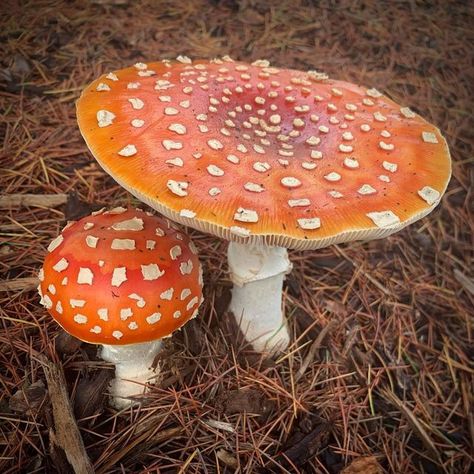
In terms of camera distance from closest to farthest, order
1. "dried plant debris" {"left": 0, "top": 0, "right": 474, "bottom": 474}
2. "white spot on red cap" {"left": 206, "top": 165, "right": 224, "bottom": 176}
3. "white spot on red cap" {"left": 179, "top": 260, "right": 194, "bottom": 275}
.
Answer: "white spot on red cap" {"left": 206, "top": 165, "right": 224, "bottom": 176} < "white spot on red cap" {"left": 179, "top": 260, "right": 194, "bottom": 275} < "dried plant debris" {"left": 0, "top": 0, "right": 474, "bottom": 474}

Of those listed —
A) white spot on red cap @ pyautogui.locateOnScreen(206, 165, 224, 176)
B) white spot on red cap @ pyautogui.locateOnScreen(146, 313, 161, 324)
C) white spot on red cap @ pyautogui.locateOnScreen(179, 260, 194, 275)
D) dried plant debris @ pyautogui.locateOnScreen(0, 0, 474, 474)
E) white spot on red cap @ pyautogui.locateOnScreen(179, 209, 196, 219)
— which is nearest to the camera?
white spot on red cap @ pyautogui.locateOnScreen(179, 209, 196, 219)

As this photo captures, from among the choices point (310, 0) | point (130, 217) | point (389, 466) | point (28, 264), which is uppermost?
point (310, 0)

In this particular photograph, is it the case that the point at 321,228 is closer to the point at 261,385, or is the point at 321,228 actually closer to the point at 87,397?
the point at 261,385

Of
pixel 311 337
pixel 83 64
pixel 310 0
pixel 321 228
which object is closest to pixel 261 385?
pixel 311 337

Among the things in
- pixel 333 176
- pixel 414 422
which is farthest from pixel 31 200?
pixel 414 422

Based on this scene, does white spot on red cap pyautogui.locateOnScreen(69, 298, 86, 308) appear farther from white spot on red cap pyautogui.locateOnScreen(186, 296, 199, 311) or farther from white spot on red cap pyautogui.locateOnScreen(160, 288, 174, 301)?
white spot on red cap pyautogui.locateOnScreen(186, 296, 199, 311)

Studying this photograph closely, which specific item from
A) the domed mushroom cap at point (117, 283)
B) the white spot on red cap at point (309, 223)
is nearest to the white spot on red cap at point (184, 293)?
the domed mushroom cap at point (117, 283)

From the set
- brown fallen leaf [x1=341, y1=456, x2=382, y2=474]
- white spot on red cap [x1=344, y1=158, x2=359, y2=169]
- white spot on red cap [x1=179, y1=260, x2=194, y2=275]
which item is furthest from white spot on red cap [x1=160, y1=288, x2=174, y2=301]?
brown fallen leaf [x1=341, y1=456, x2=382, y2=474]

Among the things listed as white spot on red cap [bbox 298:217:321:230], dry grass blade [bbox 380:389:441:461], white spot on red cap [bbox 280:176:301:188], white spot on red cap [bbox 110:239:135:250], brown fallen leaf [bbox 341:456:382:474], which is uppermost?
white spot on red cap [bbox 280:176:301:188]
